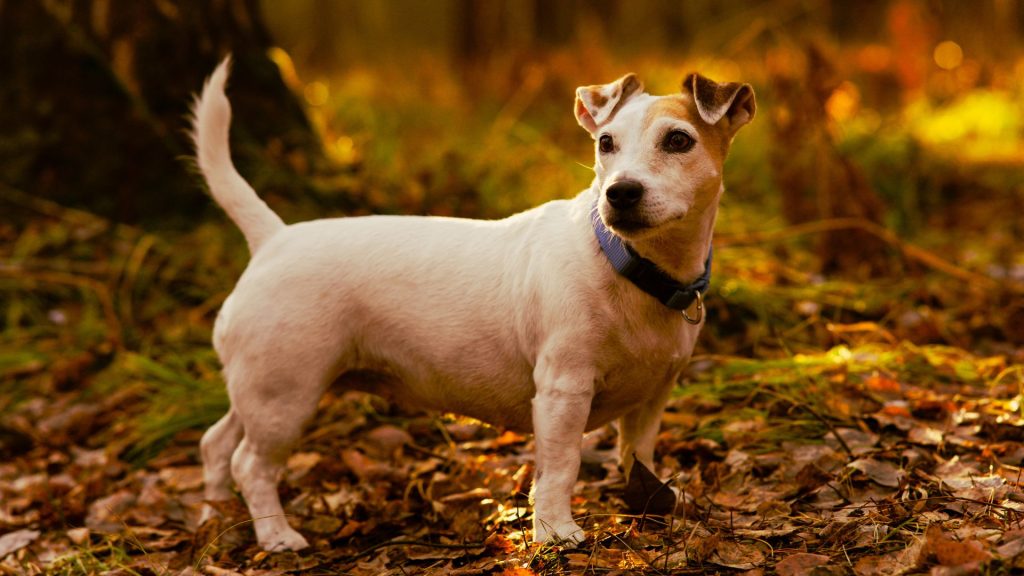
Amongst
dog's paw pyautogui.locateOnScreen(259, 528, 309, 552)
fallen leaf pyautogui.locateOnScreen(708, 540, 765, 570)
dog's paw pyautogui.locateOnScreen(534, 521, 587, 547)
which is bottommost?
dog's paw pyautogui.locateOnScreen(259, 528, 309, 552)

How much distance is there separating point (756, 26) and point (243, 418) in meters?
3.85

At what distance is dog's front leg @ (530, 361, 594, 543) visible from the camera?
119 inches

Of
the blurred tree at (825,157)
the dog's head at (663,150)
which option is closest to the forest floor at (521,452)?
the blurred tree at (825,157)

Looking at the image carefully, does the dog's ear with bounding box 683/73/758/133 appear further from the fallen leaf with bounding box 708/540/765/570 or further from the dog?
the fallen leaf with bounding box 708/540/765/570

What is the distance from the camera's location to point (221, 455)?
3.87 m

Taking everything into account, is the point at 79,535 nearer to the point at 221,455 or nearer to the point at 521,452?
the point at 221,455

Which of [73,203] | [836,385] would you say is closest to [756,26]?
[836,385]

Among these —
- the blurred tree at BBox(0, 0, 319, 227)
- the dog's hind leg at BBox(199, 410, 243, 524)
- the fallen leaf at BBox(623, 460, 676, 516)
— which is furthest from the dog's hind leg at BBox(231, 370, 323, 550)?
the blurred tree at BBox(0, 0, 319, 227)

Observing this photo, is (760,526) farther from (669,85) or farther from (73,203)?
(669,85)

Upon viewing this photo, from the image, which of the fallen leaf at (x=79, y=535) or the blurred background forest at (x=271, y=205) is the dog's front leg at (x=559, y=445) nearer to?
the blurred background forest at (x=271, y=205)

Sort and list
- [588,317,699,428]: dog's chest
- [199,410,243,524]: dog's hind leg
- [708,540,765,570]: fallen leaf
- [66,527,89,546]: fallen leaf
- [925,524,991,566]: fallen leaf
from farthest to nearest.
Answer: [199,410,243,524]: dog's hind leg
[66,527,89,546]: fallen leaf
[588,317,699,428]: dog's chest
[708,540,765,570]: fallen leaf
[925,524,991,566]: fallen leaf

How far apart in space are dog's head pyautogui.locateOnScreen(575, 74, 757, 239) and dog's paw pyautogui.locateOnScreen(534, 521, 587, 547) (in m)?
0.93

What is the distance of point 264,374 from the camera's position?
3.40 m

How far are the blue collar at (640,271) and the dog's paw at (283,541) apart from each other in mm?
1524
